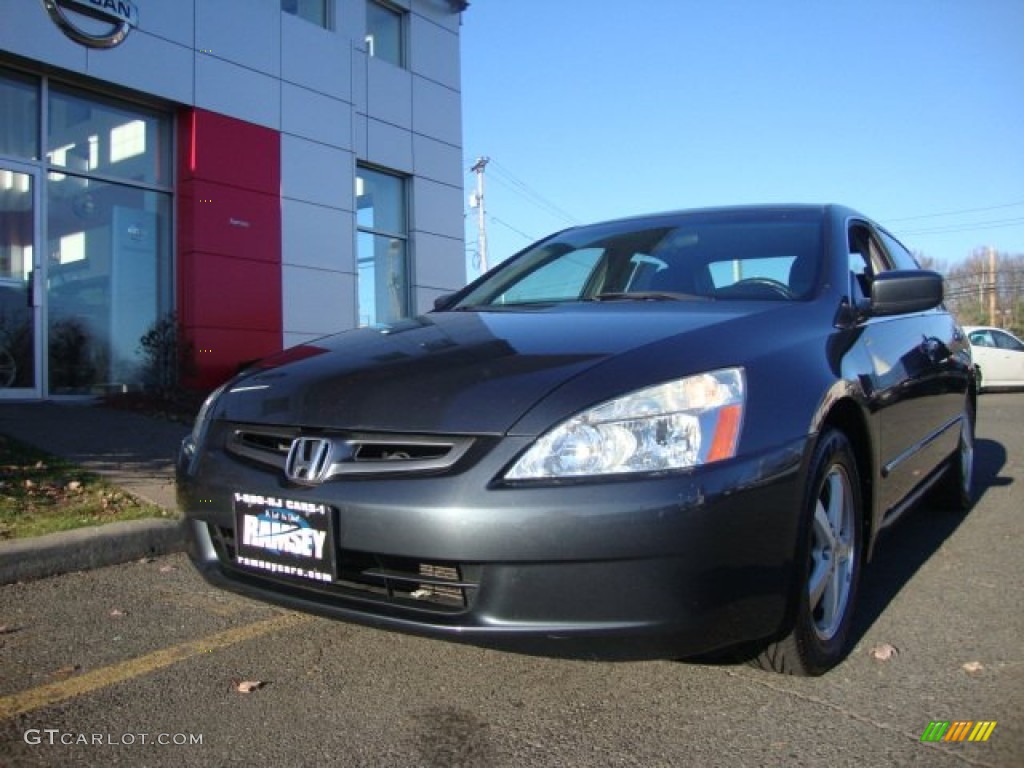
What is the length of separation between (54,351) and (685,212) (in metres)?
7.57

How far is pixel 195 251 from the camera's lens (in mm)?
9703

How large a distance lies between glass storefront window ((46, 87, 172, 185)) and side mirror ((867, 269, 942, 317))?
875 cm

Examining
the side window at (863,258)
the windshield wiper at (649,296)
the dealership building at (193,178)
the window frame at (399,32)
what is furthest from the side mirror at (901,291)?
the window frame at (399,32)

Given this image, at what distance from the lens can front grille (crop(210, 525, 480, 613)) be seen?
203 centimetres

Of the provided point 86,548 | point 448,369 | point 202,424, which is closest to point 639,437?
point 448,369

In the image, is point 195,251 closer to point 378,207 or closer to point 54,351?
point 54,351

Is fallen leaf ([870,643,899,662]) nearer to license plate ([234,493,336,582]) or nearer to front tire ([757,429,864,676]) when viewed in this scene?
front tire ([757,429,864,676])

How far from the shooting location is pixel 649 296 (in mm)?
3090

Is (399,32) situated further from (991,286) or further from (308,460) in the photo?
(991,286)

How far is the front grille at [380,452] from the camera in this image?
2.08 metres

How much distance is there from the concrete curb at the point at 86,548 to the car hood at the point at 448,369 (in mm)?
1528

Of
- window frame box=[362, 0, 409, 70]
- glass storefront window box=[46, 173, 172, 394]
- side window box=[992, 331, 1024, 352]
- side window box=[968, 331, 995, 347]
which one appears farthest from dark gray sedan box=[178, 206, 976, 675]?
side window box=[992, 331, 1024, 352]
